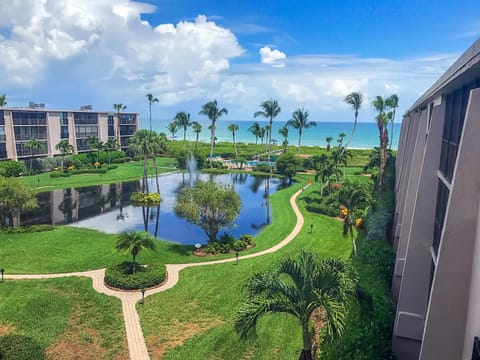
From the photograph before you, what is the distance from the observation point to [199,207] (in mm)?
32594

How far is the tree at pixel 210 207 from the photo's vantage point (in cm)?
3225

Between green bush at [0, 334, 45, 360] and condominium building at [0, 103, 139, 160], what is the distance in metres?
63.1

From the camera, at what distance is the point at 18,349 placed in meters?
15.2

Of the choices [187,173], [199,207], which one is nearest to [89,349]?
[199,207]

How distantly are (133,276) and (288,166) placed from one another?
48569 millimetres

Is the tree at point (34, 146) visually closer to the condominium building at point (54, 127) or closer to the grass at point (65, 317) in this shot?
the condominium building at point (54, 127)

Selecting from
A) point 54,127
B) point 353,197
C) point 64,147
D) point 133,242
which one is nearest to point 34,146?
point 64,147

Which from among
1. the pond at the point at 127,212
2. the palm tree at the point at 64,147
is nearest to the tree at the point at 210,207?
the pond at the point at 127,212

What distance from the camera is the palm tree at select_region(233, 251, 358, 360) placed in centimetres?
1156

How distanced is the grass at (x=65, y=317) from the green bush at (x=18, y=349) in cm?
164

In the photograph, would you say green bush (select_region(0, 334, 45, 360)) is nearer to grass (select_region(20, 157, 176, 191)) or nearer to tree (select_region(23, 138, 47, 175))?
grass (select_region(20, 157, 176, 191))

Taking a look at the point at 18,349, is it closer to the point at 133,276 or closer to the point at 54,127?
the point at 133,276

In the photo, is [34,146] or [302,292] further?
[34,146]

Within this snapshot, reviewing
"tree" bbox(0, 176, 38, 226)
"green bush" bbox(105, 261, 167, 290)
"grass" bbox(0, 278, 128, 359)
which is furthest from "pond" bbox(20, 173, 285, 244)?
"grass" bbox(0, 278, 128, 359)
